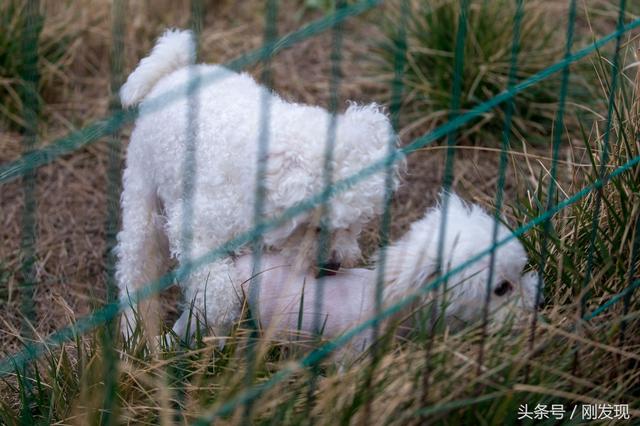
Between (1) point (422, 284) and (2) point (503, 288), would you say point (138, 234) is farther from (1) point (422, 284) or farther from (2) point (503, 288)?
(2) point (503, 288)

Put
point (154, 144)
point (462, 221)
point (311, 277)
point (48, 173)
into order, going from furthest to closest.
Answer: point (48, 173) → point (154, 144) → point (311, 277) → point (462, 221)

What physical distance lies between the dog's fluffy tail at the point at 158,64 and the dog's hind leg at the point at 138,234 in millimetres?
201

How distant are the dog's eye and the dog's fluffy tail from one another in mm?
1242

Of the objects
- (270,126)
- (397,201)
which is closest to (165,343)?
(270,126)

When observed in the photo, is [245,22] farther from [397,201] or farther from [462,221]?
[462,221]

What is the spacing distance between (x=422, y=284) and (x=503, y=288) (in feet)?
0.88

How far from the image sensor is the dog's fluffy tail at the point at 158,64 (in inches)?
124

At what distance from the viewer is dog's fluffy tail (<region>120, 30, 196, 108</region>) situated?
10.3 feet

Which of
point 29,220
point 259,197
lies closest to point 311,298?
point 259,197

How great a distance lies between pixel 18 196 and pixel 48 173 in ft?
0.81

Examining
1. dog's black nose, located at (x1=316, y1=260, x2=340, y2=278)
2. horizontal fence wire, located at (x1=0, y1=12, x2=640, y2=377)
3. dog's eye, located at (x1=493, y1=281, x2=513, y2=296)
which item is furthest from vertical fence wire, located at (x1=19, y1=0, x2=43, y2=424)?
dog's eye, located at (x1=493, y1=281, x2=513, y2=296)

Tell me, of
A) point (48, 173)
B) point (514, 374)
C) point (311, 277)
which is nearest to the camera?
point (514, 374)

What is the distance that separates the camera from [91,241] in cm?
394

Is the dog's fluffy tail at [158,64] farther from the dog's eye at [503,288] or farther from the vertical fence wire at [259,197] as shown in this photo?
the dog's eye at [503,288]
